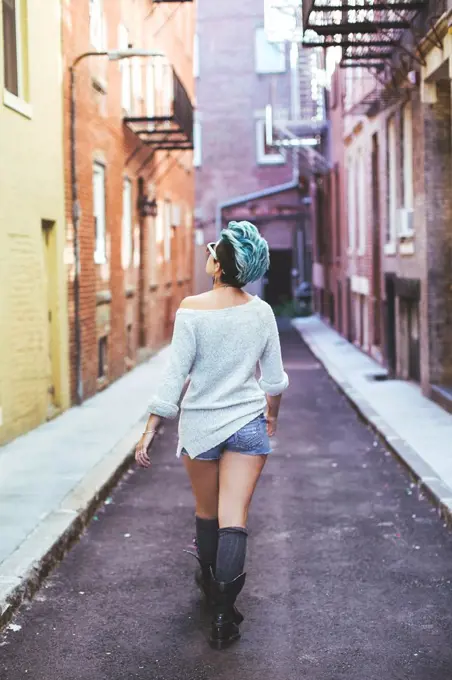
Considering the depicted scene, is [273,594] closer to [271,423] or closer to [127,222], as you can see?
[271,423]

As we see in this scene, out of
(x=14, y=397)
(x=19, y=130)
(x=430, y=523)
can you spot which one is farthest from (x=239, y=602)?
(x=19, y=130)

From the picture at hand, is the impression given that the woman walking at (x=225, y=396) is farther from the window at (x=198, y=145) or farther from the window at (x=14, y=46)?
the window at (x=198, y=145)

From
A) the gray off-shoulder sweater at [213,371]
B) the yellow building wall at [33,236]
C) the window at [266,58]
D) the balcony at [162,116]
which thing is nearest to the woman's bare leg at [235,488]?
the gray off-shoulder sweater at [213,371]

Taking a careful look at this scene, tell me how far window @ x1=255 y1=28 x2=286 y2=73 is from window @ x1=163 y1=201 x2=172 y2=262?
14.8 m

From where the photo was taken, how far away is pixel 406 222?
50.2 feet

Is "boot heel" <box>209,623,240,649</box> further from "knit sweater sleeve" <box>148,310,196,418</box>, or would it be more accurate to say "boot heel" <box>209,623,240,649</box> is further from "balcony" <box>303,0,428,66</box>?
"balcony" <box>303,0,428,66</box>

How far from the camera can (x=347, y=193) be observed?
84.5ft

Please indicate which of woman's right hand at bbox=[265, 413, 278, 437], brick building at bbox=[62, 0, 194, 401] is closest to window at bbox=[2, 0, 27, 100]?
brick building at bbox=[62, 0, 194, 401]

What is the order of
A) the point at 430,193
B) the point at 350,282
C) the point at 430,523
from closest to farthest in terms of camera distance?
the point at 430,523
the point at 430,193
the point at 350,282

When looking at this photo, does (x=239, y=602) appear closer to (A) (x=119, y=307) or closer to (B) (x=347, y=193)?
(A) (x=119, y=307)

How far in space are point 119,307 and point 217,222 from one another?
22.5m

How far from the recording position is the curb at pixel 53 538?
5.68m

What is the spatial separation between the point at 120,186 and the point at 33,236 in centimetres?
660

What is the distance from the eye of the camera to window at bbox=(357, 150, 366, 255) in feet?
72.2
